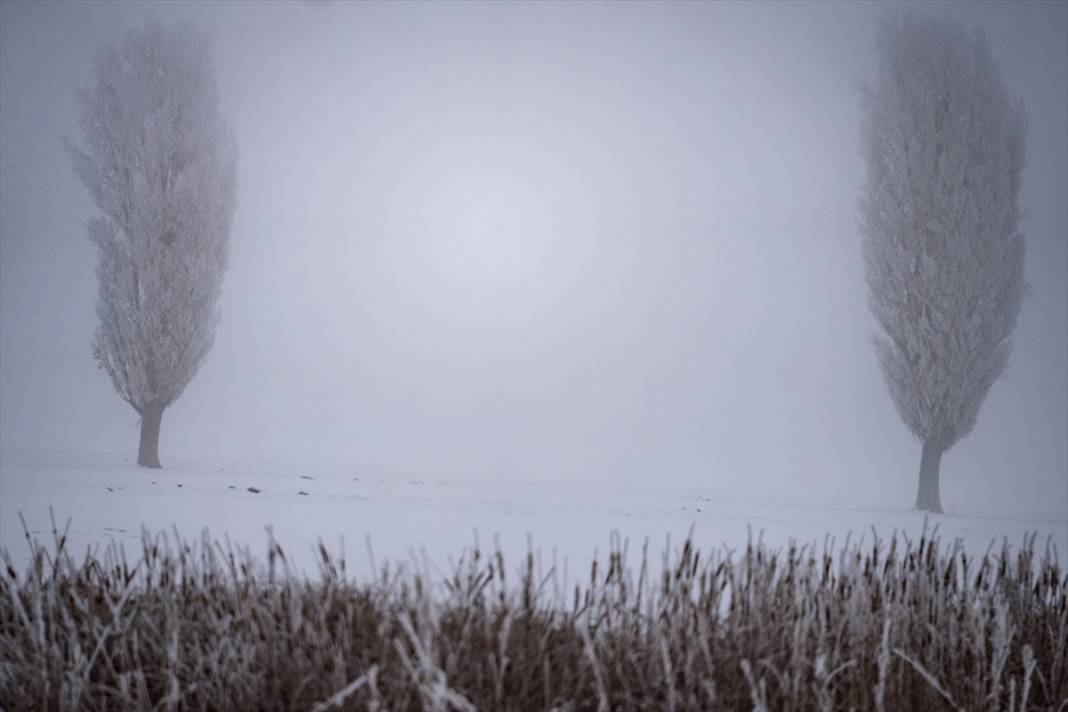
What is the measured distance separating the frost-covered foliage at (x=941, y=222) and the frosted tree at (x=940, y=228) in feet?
0.07

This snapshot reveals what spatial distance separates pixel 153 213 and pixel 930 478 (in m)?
16.7

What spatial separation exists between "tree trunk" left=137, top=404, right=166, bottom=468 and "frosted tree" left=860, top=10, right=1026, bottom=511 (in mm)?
14959

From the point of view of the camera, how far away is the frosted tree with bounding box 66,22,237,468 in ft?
56.4

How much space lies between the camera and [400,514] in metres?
11.1

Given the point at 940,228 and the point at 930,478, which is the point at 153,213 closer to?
the point at 940,228

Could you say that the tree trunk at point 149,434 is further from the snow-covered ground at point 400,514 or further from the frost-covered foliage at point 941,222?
the frost-covered foliage at point 941,222

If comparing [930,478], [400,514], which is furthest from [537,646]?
[930,478]

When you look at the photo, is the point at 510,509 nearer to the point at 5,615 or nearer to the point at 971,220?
the point at 5,615

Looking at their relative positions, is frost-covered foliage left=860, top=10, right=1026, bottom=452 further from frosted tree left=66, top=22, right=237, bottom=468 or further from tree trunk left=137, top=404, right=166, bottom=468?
tree trunk left=137, top=404, right=166, bottom=468

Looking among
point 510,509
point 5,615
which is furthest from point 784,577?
point 510,509

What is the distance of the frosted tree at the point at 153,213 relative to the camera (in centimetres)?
1719

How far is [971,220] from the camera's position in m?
17.0

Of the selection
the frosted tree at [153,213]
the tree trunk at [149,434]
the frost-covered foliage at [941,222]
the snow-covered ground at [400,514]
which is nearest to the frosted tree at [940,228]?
the frost-covered foliage at [941,222]

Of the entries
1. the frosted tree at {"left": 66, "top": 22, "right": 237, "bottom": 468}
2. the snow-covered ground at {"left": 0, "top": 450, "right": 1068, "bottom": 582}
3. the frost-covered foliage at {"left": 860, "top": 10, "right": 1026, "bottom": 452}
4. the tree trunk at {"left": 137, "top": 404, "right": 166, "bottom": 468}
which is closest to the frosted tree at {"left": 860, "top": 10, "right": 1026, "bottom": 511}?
the frost-covered foliage at {"left": 860, "top": 10, "right": 1026, "bottom": 452}
